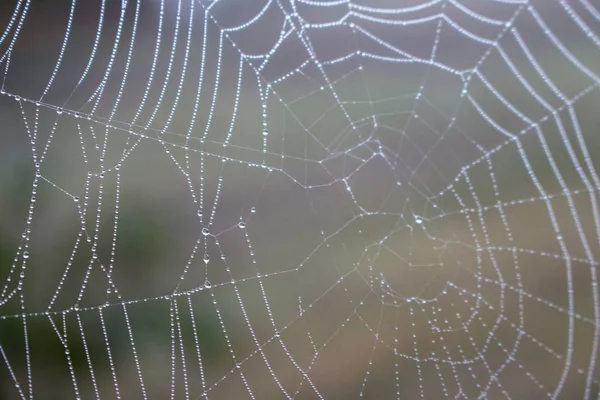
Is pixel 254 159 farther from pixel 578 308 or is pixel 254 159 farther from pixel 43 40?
pixel 578 308

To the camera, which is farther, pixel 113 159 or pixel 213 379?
pixel 213 379

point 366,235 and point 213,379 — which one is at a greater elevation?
point 366,235

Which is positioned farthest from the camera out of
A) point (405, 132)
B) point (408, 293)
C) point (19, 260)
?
point (19, 260)

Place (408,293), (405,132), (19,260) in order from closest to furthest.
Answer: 1. (408,293)
2. (405,132)
3. (19,260)

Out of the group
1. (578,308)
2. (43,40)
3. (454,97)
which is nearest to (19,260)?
(43,40)

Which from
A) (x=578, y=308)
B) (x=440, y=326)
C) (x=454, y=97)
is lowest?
(x=578, y=308)

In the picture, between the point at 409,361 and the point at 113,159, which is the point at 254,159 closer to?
the point at 113,159

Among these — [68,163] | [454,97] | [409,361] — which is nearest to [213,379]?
[409,361]
